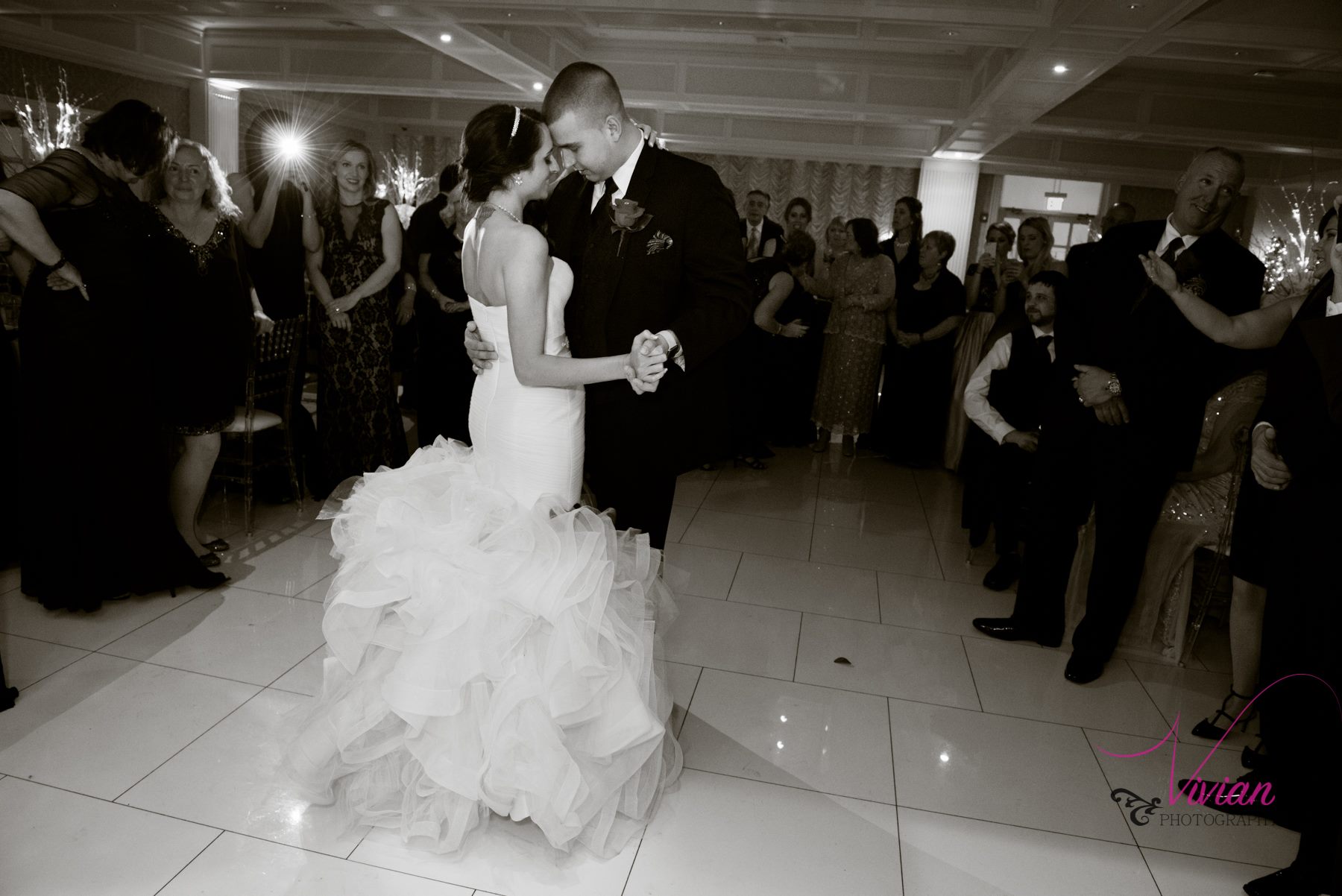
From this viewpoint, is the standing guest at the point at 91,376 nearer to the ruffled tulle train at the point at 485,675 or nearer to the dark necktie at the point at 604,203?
the ruffled tulle train at the point at 485,675

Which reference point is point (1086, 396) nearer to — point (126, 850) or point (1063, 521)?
point (1063, 521)

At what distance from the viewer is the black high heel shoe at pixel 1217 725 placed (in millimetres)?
2928

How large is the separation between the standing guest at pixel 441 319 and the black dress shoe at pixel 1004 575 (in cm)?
268

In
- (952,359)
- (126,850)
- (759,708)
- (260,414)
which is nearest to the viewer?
(126,850)

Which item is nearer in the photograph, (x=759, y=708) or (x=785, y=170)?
(x=759, y=708)

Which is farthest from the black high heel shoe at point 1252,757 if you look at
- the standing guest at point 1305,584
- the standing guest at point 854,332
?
the standing guest at point 854,332

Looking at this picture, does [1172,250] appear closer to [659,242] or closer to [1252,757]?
[1252,757]

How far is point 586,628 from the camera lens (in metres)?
2.08

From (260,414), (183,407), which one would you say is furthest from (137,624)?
(260,414)

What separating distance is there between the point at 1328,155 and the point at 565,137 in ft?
33.3

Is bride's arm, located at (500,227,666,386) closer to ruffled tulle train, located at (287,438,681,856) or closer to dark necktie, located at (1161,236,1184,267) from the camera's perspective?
ruffled tulle train, located at (287,438,681,856)

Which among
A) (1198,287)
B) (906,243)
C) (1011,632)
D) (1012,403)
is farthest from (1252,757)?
(906,243)

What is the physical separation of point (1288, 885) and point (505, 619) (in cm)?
185

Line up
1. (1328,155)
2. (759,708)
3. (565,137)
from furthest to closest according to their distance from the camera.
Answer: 1. (1328,155)
2. (759,708)
3. (565,137)
